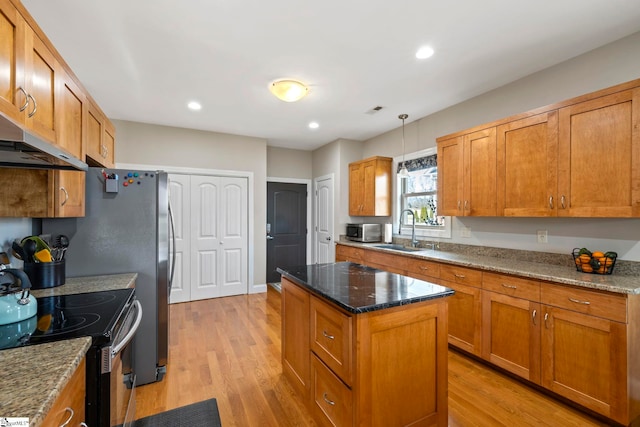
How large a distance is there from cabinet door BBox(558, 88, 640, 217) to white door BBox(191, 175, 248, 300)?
162 inches

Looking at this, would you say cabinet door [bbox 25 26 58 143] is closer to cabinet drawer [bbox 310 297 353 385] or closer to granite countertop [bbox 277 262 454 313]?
granite countertop [bbox 277 262 454 313]

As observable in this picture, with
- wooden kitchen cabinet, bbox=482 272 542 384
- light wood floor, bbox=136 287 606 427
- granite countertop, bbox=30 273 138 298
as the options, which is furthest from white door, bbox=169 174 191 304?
wooden kitchen cabinet, bbox=482 272 542 384

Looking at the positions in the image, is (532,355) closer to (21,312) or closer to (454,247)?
(454,247)

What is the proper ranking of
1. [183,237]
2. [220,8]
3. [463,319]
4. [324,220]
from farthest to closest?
[324,220] → [183,237] → [463,319] → [220,8]

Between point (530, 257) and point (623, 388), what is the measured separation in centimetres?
117

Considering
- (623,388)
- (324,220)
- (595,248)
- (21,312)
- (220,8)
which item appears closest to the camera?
(21,312)

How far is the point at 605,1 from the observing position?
1.81m

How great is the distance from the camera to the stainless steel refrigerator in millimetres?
2184

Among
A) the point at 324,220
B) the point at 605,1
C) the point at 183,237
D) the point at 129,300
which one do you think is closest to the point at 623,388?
the point at 605,1

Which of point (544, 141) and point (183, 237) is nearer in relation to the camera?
point (544, 141)

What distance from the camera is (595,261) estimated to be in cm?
212

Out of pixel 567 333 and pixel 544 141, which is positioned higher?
pixel 544 141

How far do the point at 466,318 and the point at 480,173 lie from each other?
139cm

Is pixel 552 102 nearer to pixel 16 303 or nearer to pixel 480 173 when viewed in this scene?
pixel 480 173
